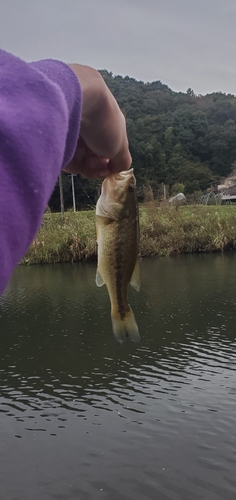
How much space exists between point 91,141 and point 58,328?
14659 mm

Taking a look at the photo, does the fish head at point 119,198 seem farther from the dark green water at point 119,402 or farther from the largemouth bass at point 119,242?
the dark green water at point 119,402

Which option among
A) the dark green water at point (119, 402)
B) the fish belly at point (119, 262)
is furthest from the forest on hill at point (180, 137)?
the fish belly at point (119, 262)

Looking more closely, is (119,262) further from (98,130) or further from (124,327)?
(98,130)

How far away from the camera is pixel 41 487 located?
7.11 metres

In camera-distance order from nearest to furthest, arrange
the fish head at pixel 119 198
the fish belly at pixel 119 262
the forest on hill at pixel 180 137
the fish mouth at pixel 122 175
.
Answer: the fish mouth at pixel 122 175, the fish head at pixel 119 198, the fish belly at pixel 119 262, the forest on hill at pixel 180 137

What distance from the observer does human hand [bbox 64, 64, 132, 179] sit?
1014 millimetres

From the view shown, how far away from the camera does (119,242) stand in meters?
2.20

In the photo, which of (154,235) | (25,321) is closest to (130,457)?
(25,321)

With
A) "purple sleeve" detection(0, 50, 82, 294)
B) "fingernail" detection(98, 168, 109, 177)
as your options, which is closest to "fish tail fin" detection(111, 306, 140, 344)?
"fingernail" detection(98, 168, 109, 177)

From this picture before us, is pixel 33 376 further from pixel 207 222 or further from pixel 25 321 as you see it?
pixel 207 222

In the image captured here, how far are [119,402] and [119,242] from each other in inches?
320

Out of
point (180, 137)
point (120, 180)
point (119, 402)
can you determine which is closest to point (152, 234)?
point (119, 402)

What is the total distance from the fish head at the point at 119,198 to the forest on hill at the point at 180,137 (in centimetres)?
3705

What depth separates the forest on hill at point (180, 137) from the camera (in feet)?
156
